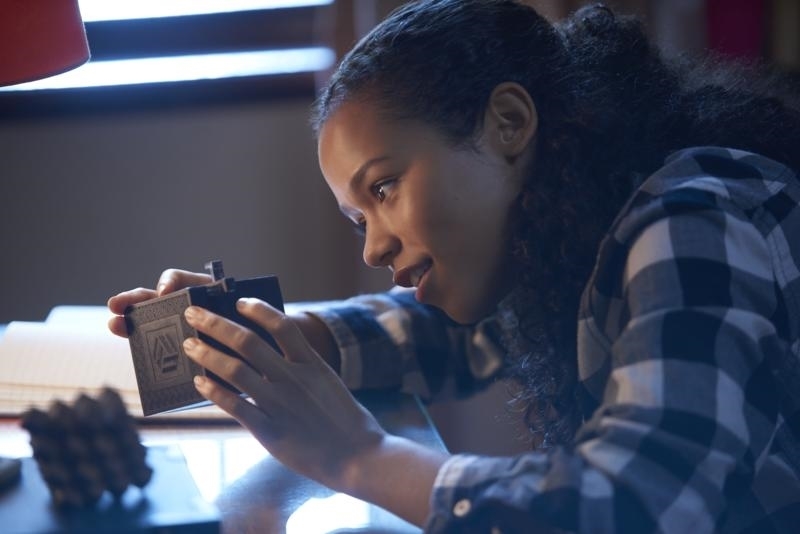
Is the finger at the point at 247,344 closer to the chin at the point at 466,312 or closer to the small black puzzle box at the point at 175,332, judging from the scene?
the small black puzzle box at the point at 175,332

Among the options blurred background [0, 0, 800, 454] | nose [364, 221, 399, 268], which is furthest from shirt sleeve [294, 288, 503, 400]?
blurred background [0, 0, 800, 454]

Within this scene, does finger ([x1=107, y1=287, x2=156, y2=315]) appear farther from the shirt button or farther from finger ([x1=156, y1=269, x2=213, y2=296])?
the shirt button

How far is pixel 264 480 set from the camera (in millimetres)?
914

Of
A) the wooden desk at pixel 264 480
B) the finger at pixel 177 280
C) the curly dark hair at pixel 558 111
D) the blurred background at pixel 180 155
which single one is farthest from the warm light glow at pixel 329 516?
the blurred background at pixel 180 155

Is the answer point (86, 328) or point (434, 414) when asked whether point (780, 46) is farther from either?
point (86, 328)

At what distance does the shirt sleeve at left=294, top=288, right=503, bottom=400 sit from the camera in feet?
3.82

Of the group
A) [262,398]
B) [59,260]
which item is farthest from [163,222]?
[262,398]

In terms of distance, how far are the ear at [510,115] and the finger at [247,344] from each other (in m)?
0.26

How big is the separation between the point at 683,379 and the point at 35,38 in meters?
0.57

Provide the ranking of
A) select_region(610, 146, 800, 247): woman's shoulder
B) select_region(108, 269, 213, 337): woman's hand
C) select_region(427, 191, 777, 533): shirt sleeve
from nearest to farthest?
1. select_region(427, 191, 777, 533): shirt sleeve
2. select_region(610, 146, 800, 247): woman's shoulder
3. select_region(108, 269, 213, 337): woman's hand

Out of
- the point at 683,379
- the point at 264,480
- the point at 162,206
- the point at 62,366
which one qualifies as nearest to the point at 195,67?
the point at 162,206

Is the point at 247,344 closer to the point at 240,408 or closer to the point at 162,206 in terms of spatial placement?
the point at 240,408

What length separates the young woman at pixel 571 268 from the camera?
675 millimetres

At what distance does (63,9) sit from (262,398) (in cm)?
36
